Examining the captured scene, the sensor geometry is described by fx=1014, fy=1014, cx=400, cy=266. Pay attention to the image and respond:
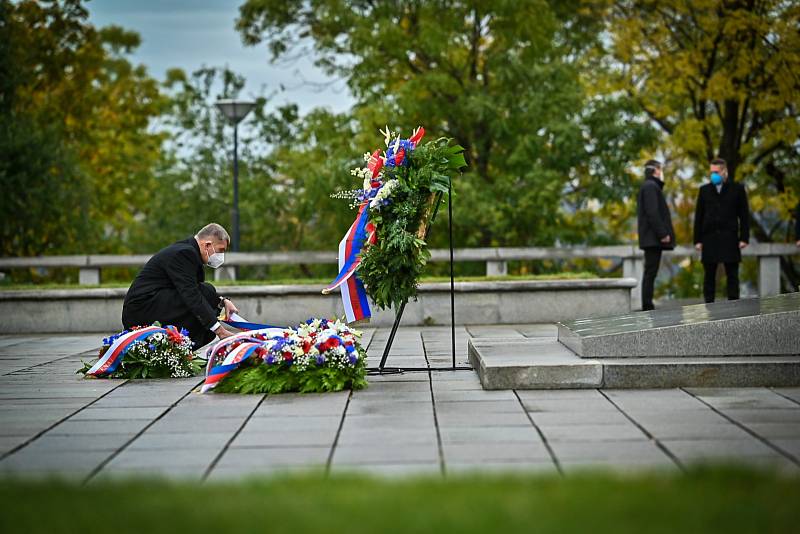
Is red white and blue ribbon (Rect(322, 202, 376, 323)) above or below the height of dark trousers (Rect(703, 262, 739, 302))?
above

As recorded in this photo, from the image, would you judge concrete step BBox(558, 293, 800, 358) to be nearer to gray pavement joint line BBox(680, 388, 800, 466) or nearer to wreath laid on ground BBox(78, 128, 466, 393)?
gray pavement joint line BBox(680, 388, 800, 466)

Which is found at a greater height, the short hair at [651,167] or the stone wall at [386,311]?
the short hair at [651,167]

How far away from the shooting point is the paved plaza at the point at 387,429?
5.30 metres

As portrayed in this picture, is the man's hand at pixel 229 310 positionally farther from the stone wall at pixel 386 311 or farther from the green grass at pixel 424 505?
the green grass at pixel 424 505

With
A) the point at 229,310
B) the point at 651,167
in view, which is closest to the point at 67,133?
the point at 651,167

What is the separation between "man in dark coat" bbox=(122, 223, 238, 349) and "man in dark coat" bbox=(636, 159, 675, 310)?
624cm

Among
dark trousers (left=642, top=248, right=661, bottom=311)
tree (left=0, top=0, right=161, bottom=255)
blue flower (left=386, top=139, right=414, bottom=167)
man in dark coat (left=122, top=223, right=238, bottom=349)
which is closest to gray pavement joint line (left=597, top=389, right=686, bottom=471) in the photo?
blue flower (left=386, top=139, right=414, bottom=167)

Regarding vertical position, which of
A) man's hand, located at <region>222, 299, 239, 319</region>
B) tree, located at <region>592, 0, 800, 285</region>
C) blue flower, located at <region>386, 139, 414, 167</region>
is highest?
tree, located at <region>592, 0, 800, 285</region>

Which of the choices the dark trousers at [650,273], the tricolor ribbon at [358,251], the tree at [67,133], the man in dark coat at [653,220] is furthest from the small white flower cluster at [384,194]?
the tree at [67,133]

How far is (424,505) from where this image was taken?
156 inches

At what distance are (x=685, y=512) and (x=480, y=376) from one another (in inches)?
177

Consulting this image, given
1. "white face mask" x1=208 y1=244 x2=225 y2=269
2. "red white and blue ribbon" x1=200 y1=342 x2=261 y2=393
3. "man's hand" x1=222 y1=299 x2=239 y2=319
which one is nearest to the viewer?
"red white and blue ribbon" x1=200 y1=342 x2=261 y2=393

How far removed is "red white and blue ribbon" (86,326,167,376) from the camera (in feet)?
29.1

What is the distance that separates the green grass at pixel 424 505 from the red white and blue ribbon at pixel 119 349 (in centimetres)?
439
